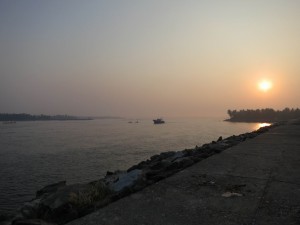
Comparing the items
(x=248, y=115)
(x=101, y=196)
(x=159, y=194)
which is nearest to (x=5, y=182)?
(x=101, y=196)

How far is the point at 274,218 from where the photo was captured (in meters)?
3.62

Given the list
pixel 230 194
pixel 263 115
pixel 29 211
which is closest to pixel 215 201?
pixel 230 194

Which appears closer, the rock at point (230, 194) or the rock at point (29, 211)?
the rock at point (230, 194)

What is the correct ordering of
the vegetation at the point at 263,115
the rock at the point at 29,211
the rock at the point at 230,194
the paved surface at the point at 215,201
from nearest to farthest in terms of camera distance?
the paved surface at the point at 215,201 < the rock at the point at 230,194 < the rock at the point at 29,211 < the vegetation at the point at 263,115

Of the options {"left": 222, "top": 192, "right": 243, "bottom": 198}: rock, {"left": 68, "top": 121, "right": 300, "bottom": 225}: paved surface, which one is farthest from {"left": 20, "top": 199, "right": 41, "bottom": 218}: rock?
{"left": 222, "top": 192, "right": 243, "bottom": 198}: rock

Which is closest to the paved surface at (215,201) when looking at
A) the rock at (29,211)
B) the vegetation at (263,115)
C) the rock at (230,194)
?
the rock at (230,194)

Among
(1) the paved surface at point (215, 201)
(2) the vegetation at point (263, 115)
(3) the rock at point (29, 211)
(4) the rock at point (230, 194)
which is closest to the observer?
(1) the paved surface at point (215, 201)

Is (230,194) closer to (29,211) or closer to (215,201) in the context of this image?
(215,201)

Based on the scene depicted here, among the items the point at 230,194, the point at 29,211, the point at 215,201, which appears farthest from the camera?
the point at 29,211

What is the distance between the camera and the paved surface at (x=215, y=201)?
3.68 meters

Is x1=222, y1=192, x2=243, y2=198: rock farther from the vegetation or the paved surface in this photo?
the vegetation

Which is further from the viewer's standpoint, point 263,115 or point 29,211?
point 263,115

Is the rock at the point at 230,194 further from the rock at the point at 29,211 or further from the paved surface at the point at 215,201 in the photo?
the rock at the point at 29,211

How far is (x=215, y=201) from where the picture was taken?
433 centimetres
